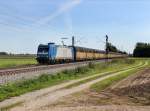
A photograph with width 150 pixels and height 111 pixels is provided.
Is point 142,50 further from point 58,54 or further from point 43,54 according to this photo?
point 43,54

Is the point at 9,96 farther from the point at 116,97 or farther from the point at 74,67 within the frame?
the point at 74,67

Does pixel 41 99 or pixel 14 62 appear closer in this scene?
pixel 41 99

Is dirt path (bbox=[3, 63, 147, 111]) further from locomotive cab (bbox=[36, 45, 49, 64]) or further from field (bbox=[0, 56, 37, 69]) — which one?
locomotive cab (bbox=[36, 45, 49, 64])

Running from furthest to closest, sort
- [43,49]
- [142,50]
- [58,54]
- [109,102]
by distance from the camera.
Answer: [142,50]
[58,54]
[43,49]
[109,102]

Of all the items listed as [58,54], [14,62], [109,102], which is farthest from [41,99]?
[14,62]

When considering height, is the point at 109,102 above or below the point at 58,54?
below

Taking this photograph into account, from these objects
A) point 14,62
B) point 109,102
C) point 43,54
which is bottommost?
point 109,102

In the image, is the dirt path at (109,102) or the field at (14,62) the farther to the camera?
the field at (14,62)

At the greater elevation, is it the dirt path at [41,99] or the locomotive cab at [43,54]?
the locomotive cab at [43,54]

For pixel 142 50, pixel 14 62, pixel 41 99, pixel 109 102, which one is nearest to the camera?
pixel 109 102

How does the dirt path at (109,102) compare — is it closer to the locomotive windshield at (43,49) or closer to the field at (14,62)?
the field at (14,62)

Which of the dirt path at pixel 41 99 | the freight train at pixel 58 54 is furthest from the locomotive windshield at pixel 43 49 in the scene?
the dirt path at pixel 41 99

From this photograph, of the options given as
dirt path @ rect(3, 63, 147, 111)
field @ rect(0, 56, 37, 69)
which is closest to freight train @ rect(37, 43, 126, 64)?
field @ rect(0, 56, 37, 69)

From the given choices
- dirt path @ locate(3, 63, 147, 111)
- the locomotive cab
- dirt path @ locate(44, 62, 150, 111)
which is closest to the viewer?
→ dirt path @ locate(44, 62, 150, 111)
